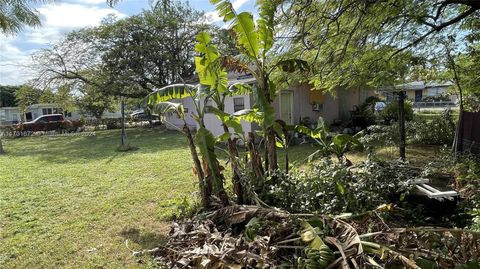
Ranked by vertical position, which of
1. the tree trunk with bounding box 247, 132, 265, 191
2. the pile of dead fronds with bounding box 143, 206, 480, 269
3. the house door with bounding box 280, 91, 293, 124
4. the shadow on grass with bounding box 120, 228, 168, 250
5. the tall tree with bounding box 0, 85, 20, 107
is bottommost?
the shadow on grass with bounding box 120, 228, 168, 250

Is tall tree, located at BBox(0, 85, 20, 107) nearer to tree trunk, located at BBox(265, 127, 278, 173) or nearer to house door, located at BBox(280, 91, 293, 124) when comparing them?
house door, located at BBox(280, 91, 293, 124)

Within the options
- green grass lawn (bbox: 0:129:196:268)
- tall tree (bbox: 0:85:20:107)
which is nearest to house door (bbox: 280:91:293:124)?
green grass lawn (bbox: 0:129:196:268)

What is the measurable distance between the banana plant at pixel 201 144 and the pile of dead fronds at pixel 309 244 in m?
0.70

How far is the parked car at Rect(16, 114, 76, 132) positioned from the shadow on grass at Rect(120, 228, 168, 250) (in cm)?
2646

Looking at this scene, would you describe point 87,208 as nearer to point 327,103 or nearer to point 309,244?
point 309,244

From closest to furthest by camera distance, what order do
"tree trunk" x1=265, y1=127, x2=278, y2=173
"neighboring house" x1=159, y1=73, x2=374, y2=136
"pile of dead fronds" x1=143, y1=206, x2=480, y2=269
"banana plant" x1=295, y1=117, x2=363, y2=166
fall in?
1. "pile of dead fronds" x1=143, y1=206, x2=480, y2=269
2. "tree trunk" x1=265, y1=127, x2=278, y2=173
3. "banana plant" x1=295, y1=117, x2=363, y2=166
4. "neighboring house" x1=159, y1=73, x2=374, y2=136

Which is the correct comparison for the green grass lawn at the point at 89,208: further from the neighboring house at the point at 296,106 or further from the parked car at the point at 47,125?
the parked car at the point at 47,125

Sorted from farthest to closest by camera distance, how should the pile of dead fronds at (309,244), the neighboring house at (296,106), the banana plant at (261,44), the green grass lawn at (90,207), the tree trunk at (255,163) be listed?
the neighboring house at (296,106)
the tree trunk at (255,163)
the banana plant at (261,44)
the green grass lawn at (90,207)
the pile of dead fronds at (309,244)

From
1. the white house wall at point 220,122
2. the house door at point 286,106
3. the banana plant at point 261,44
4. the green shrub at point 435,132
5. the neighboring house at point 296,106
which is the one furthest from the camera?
the house door at point 286,106

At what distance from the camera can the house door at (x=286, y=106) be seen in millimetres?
14541

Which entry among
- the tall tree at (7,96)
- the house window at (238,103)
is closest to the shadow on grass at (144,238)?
the house window at (238,103)

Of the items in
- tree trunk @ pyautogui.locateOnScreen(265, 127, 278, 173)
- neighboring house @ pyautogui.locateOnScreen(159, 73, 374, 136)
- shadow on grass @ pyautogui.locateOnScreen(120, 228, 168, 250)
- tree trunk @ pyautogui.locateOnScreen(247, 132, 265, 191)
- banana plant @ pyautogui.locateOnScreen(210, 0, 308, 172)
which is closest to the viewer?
shadow on grass @ pyautogui.locateOnScreen(120, 228, 168, 250)

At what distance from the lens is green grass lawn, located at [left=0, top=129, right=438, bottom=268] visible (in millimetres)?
4508

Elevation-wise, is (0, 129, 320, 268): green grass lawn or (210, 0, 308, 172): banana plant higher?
(210, 0, 308, 172): banana plant
